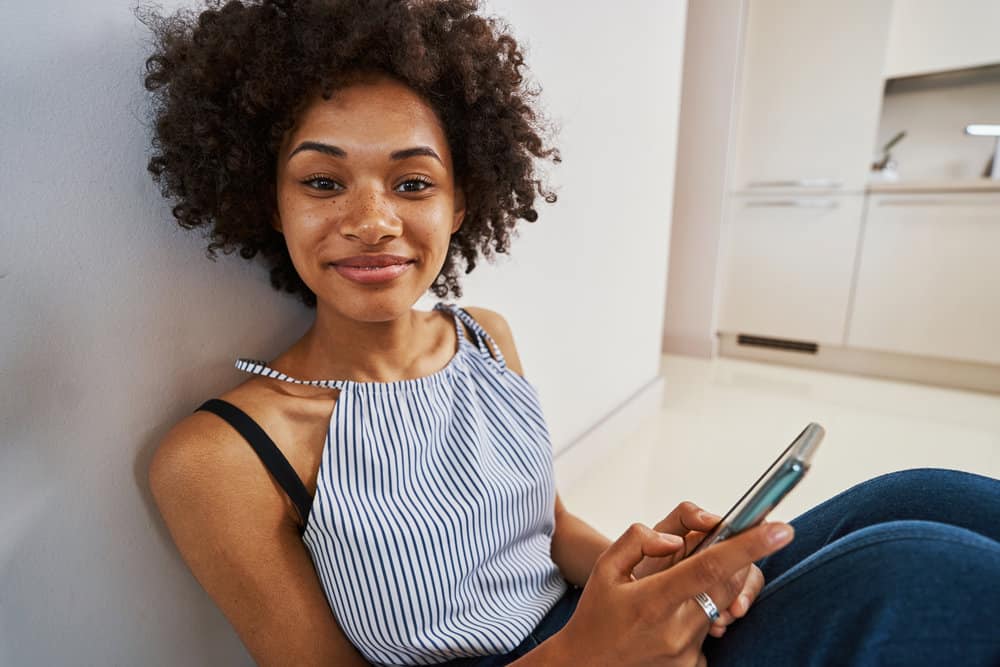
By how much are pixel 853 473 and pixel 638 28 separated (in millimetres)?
1383

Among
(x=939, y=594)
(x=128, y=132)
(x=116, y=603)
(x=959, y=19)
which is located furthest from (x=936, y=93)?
(x=116, y=603)

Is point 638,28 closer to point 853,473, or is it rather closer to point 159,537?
point 853,473

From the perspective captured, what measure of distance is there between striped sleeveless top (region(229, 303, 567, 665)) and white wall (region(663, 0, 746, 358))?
2.27 m

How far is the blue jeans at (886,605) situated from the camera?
1.41 ft

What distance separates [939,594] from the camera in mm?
434

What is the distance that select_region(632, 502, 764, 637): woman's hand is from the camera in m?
0.53

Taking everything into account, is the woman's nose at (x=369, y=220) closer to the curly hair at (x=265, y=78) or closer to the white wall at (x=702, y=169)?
the curly hair at (x=265, y=78)

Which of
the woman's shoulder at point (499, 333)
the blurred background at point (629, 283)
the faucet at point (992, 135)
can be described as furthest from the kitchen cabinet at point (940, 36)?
the woman's shoulder at point (499, 333)

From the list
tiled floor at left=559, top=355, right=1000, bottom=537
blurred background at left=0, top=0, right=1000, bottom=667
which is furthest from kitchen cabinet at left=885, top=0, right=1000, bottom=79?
tiled floor at left=559, top=355, right=1000, bottom=537

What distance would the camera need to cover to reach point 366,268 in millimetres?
573

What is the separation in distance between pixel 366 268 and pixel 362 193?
0.07 m

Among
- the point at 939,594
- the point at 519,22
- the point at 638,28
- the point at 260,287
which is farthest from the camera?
the point at 638,28

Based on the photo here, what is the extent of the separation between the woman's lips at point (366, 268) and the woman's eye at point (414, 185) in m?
0.07

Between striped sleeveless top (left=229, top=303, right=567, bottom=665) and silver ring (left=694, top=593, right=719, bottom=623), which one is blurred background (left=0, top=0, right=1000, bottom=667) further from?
silver ring (left=694, top=593, right=719, bottom=623)
